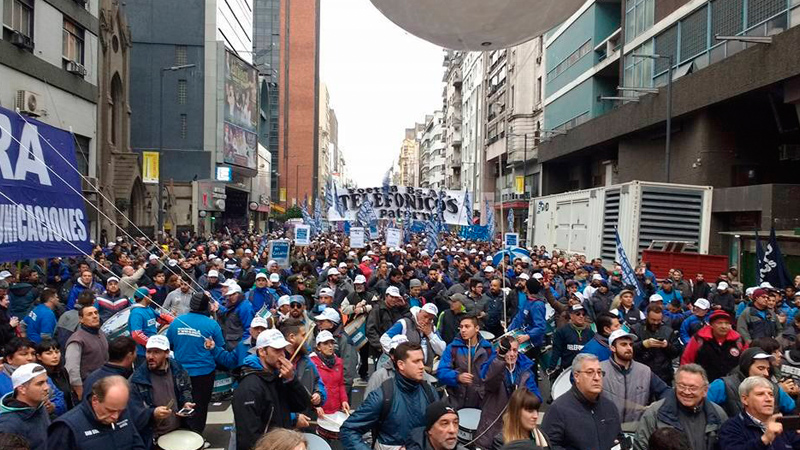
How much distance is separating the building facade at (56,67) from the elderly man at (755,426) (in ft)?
58.8

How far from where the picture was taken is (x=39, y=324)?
26.4 feet

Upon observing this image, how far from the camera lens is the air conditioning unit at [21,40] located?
67.6 ft

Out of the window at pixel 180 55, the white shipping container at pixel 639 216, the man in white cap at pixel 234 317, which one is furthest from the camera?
the window at pixel 180 55

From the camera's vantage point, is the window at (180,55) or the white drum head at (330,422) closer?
the white drum head at (330,422)

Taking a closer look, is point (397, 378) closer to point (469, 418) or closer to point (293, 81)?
point (469, 418)

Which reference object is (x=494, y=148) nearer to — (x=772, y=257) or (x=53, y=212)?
(x=772, y=257)

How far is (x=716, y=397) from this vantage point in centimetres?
519

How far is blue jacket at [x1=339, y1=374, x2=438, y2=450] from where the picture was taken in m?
4.48

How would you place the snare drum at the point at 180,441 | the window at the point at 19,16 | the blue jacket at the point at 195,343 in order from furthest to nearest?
the window at the point at 19,16
the blue jacket at the point at 195,343
the snare drum at the point at 180,441

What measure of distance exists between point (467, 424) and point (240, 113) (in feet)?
187

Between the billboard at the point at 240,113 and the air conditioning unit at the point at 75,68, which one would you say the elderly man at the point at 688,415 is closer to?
the air conditioning unit at the point at 75,68

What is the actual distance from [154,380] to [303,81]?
115736mm

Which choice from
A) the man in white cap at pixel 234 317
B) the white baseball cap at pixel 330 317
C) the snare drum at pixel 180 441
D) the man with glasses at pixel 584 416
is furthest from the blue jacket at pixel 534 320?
the snare drum at pixel 180 441

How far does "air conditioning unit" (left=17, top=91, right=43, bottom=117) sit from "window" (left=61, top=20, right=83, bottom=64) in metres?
3.61
